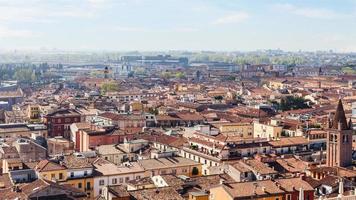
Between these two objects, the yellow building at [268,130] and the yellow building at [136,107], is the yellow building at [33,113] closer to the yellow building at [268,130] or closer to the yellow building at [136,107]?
the yellow building at [136,107]

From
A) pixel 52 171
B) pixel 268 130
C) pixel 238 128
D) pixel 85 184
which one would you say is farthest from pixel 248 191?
pixel 238 128

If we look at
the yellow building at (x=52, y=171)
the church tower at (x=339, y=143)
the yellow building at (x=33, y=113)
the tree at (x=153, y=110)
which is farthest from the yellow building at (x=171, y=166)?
the yellow building at (x=33, y=113)

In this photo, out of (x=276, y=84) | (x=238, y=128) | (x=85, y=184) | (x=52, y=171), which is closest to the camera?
(x=52, y=171)

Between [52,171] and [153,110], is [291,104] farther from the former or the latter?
[52,171]

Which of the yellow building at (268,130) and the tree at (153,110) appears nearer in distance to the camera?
the yellow building at (268,130)

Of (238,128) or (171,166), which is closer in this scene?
(171,166)

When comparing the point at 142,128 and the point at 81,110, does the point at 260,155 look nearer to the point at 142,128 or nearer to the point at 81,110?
the point at 142,128
